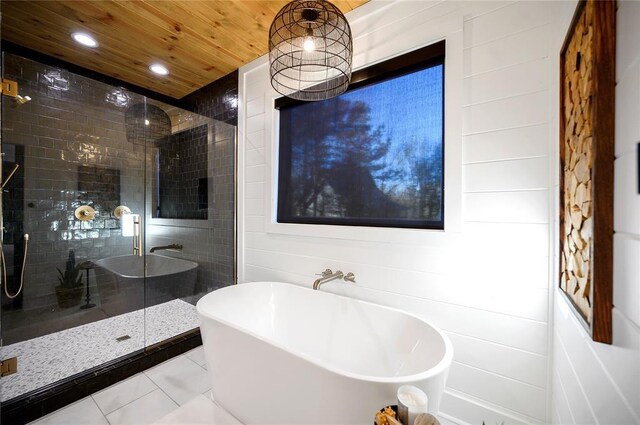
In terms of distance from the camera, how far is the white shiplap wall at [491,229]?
4.32ft

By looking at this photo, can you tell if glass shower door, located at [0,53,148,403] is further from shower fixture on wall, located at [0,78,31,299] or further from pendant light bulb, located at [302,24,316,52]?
pendant light bulb, located at [302,24,316,52]

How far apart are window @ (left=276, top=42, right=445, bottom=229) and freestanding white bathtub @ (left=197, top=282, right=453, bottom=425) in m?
0.66

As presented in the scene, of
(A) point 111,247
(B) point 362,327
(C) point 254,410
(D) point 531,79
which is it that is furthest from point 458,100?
(A) point 111,247

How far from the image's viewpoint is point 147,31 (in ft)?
7.18

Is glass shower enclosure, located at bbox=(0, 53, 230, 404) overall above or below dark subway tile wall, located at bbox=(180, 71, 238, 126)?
below

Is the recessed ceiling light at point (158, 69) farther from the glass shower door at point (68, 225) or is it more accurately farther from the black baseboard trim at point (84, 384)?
the black baseboard trim at point (84, 384)

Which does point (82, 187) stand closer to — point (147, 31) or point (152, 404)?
point (147, 31)

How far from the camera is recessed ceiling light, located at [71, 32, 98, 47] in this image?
218 centimetres

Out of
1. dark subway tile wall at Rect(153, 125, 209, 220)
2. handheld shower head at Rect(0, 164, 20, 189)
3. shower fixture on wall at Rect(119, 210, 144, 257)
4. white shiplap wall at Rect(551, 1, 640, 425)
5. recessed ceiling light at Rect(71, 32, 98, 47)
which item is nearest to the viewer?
white shiplap wall at Rect(551, 1, 640, 425)

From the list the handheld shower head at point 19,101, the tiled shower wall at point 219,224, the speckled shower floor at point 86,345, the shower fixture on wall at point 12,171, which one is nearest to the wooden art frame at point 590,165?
the tiled shower wall at point 219,224

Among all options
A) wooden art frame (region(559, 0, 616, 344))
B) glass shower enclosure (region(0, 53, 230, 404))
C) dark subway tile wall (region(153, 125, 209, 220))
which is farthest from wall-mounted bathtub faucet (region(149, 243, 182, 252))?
wooden art frame (region(559, 0, 616, 344))

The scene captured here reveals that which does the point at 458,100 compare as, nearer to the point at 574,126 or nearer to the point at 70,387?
the point at 574,126

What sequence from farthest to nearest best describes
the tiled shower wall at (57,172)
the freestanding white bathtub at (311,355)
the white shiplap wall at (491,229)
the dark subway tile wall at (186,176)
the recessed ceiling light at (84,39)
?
1. the dark subway tile wall at (186,176)
2. the recessed ceiling light at (84,39)
3. the tiled shower wall at (57,172)
4. the white shiplap wall at (491,229)
5. the freestanding white bathtub at (311,355)

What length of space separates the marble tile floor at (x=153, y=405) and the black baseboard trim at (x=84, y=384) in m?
0.04
